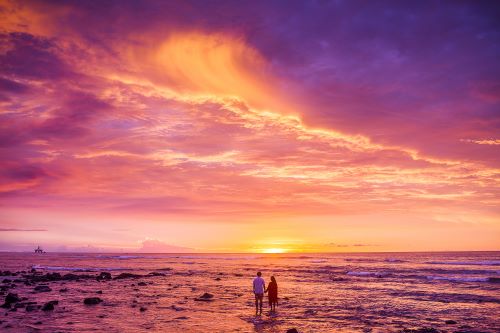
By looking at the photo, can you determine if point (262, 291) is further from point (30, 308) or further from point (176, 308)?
point (30, 308)

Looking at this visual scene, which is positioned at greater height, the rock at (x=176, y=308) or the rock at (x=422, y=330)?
the rock at (x=422, y=330)

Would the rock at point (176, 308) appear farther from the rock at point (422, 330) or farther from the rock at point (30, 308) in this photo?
the rock at point (422, 330)

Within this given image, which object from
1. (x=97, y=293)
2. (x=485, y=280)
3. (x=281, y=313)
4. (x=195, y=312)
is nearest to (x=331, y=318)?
(x=281, y=313)

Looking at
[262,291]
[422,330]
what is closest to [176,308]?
[262,291]

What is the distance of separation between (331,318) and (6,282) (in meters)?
42.2

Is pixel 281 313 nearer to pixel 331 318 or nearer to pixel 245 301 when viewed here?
pixel 331 318

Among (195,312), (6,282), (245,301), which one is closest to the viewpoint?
(195,312)

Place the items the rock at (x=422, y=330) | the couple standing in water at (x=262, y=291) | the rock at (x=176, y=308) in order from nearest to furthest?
the rock at (x=422, y=330) → the couple standing in water at (x=262, y=291) → the rock at (x=176, y=308)

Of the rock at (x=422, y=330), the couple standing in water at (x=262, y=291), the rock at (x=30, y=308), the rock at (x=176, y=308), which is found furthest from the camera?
the rock at (x=176, y=308)

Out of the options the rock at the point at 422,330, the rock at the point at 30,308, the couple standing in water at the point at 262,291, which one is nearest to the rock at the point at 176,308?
the couple standing in water at the point at 262,291

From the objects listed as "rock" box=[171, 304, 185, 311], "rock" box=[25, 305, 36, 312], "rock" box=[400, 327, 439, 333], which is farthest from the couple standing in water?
"rock" box=[25, 305, 36, 312]

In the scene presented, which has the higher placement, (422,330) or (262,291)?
(262,291)

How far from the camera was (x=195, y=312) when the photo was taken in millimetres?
26703

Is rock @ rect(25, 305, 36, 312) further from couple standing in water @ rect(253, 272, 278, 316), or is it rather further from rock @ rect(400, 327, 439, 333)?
rock @ rect(400, 327, 439, 333)
